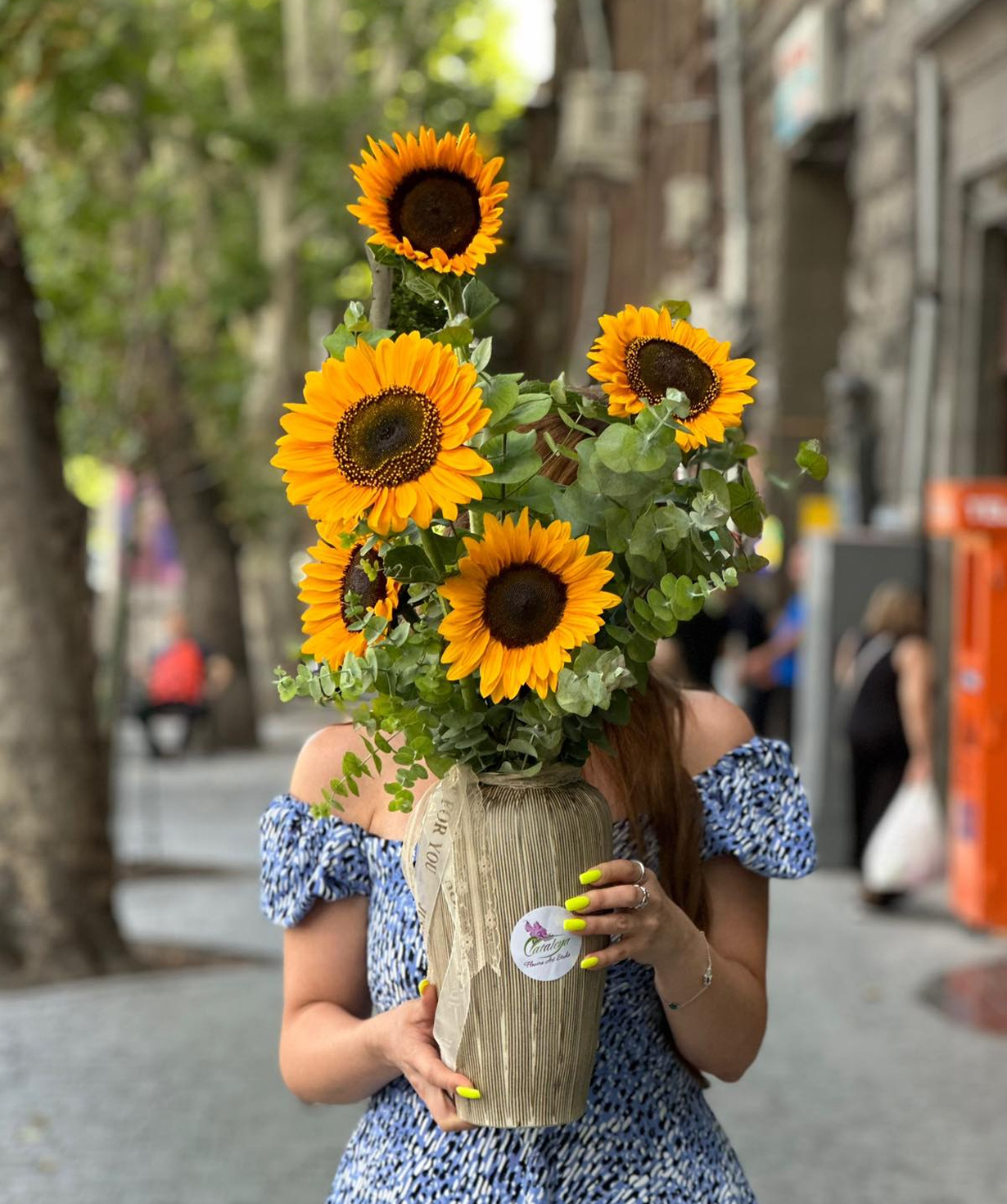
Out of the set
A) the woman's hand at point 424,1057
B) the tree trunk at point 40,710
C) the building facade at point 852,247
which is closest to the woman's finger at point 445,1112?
the woman's hand at point 424,1057

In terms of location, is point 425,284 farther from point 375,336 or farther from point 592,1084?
point 592,1084

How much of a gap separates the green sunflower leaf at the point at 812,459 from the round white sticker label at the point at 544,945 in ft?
1.62

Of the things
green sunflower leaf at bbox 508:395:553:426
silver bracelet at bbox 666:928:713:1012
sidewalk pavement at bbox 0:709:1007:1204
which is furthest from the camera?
sidewalk pavement at bbox 0:709:1007:1204

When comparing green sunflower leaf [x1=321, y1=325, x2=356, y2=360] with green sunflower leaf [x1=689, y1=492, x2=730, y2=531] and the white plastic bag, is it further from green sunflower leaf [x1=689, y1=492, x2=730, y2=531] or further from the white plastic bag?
the white plastic bag

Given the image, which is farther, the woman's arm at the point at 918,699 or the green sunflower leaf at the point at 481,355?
the woman's arm at the point at 918,699

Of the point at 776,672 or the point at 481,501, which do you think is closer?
the point at 481,501

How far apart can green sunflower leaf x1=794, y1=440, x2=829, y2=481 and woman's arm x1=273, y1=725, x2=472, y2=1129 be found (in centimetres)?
61

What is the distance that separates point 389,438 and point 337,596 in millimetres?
200

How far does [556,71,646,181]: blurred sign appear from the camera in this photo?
24.3 meters

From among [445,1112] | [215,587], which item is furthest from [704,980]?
[215,587]

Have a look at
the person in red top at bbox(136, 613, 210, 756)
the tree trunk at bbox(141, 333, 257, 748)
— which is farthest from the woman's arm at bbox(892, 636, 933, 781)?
the person in red top at bbox(136, 613, 210, 756)

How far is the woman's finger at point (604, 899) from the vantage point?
1.73 metres

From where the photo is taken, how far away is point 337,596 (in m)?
1.78

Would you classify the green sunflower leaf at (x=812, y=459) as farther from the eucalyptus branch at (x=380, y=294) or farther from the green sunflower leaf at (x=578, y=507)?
the eucalyptus branch at (x=380, y=294)
